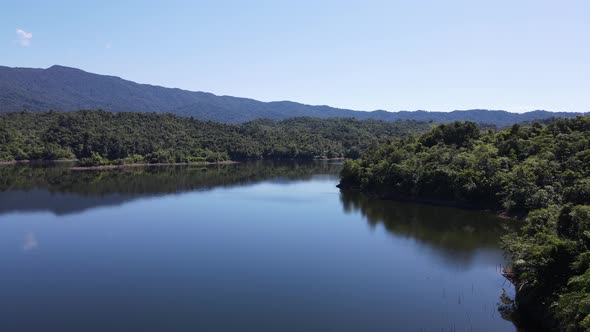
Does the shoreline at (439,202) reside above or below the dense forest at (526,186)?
below

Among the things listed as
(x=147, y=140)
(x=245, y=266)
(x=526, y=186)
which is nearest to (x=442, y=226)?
(x=526, y=186)

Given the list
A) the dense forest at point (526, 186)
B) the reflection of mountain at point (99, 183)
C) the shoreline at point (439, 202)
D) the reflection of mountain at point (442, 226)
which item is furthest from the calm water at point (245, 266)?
the dense forest at point (526, 186)

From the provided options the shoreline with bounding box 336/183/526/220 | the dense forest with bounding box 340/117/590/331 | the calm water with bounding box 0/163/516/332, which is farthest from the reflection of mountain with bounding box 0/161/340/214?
the shoreline with bounding box 336/183/526/220

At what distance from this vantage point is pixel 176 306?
2219 centimetres

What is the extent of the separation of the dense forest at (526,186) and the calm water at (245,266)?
265cm

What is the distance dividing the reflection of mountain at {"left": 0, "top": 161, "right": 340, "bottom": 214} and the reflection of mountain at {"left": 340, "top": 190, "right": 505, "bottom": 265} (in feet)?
97.4

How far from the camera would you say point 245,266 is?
28.8m

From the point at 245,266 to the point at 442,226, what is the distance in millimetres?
20636

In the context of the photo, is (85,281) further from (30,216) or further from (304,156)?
(304,156)

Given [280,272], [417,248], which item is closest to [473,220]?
[417,248]

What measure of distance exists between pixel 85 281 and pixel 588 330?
955 inches

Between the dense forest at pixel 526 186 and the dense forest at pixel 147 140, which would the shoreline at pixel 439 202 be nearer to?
the dense forest at pixel 526 186

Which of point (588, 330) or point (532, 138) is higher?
point (532, 138)

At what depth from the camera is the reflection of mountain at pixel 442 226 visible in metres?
32.5
